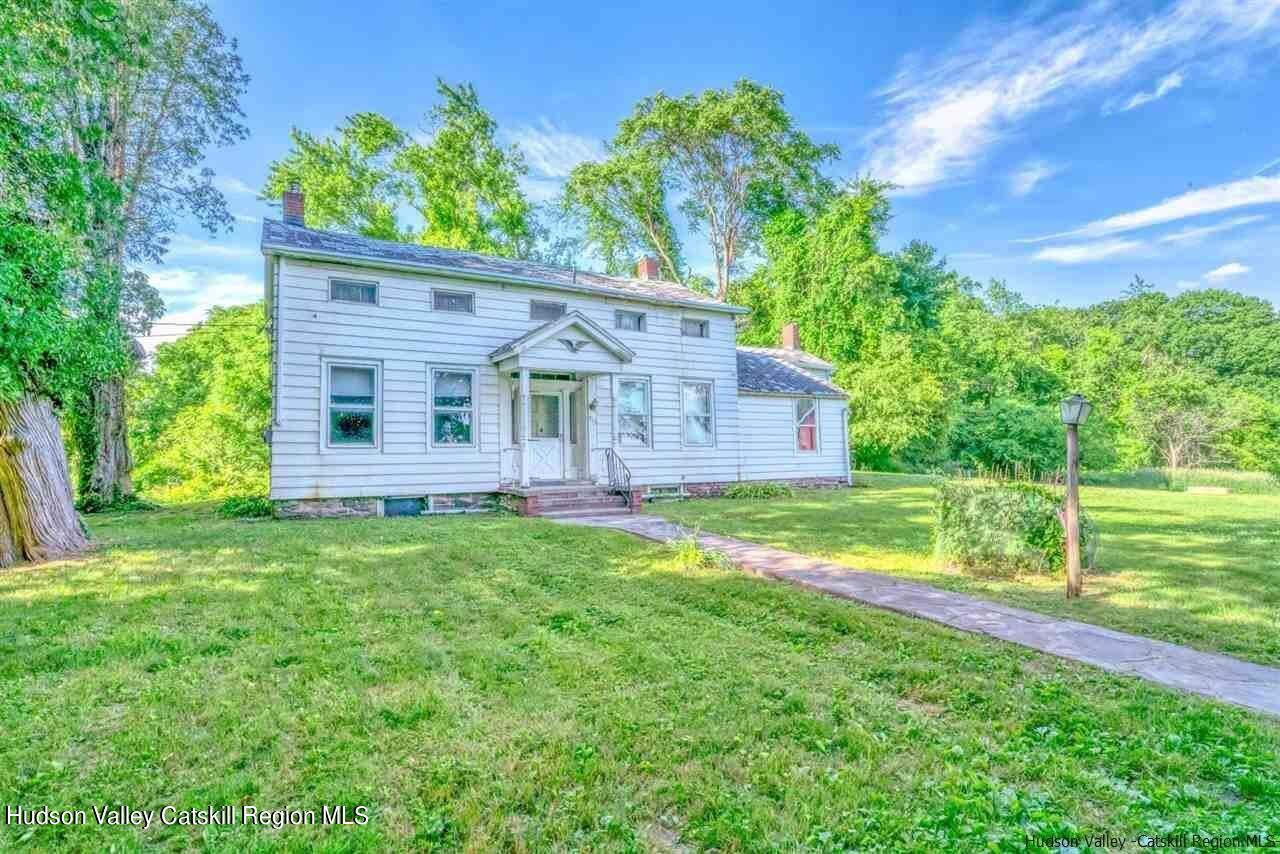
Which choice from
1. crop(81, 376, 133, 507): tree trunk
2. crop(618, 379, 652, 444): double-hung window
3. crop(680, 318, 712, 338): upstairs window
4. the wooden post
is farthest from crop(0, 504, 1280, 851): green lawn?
crop(81, 376, 133, 507): tree trunk

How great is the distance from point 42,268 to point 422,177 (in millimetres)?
22491

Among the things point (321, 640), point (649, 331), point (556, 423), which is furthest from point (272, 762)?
point (649, 331)

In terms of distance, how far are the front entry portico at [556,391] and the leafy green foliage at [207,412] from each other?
49.2ft

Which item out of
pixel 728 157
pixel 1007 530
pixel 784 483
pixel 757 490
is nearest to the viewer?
pixel 1007 530

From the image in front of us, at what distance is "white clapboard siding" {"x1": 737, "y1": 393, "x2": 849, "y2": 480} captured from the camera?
16.4 metres

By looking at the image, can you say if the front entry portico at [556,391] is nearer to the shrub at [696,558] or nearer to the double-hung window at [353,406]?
the double-hung window at [353,406]

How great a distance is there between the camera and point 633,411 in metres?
14.4

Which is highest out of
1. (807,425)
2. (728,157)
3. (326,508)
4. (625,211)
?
(728,157)

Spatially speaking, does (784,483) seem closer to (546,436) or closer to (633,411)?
(633,411)

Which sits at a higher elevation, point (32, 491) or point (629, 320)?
point (629, 320)

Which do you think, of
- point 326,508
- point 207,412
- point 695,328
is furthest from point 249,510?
point 207,412

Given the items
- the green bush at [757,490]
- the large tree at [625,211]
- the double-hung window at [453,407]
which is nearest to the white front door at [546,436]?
the double-hung window at [453,407]

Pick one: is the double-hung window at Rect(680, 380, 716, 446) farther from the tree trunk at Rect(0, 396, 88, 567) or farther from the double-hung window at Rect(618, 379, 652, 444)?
the tree trunk at Rect(0, 396, 88, 567)

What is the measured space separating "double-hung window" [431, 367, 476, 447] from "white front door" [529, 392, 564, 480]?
4.46 ft
